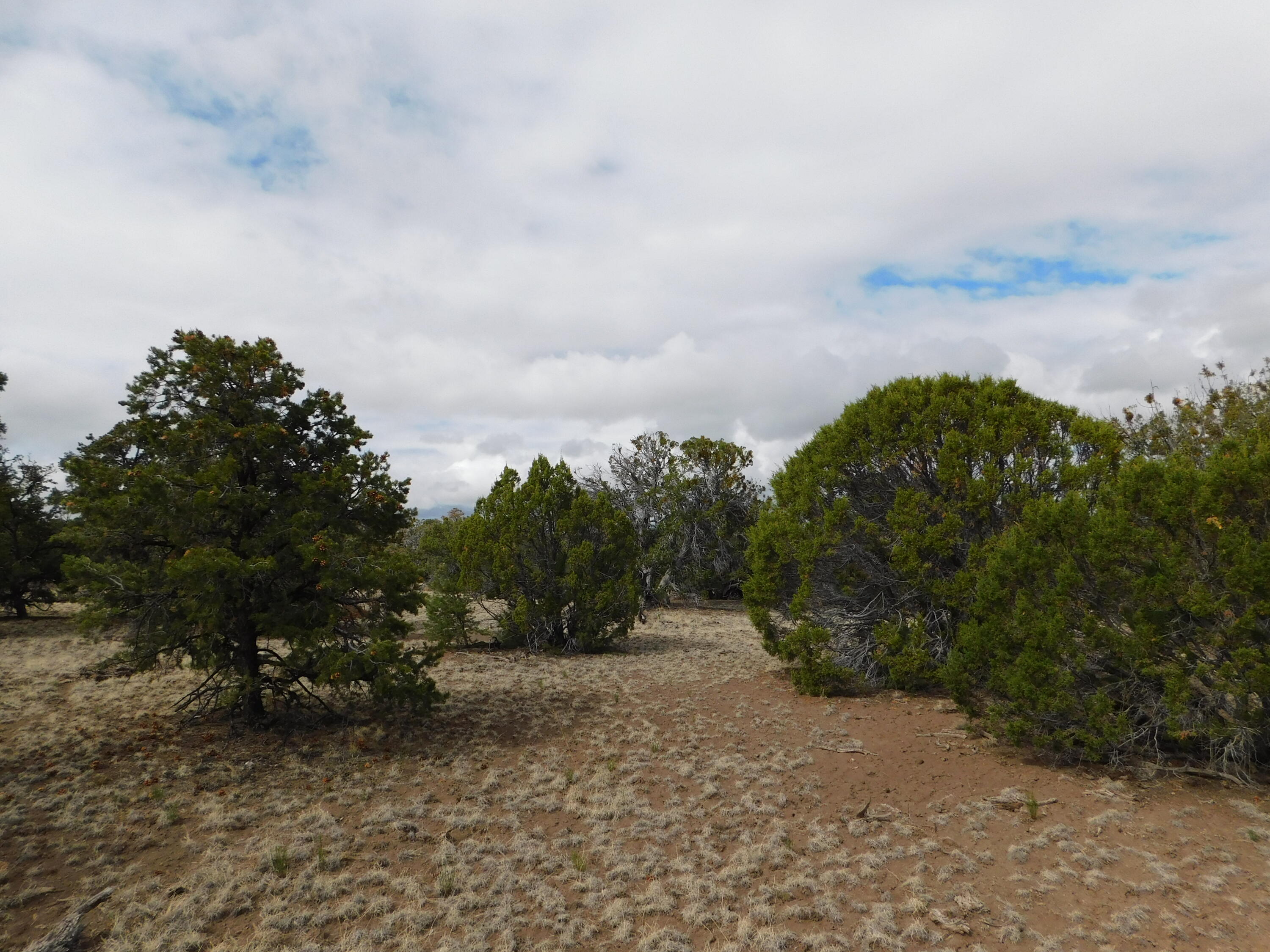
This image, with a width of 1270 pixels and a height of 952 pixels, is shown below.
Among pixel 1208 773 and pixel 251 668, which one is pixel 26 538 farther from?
pixel 1208 773

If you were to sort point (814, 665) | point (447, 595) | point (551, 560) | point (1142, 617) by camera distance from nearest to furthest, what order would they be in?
A: 1. point (1142, 617)
2. point (814, 665)
3. point (447, 595)
4. point (551, 560)

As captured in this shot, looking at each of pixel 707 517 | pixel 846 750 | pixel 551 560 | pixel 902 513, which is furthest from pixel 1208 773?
pixel 707 517

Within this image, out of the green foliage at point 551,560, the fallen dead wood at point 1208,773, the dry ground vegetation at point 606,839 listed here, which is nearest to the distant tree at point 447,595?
the green foliage at point 551,560

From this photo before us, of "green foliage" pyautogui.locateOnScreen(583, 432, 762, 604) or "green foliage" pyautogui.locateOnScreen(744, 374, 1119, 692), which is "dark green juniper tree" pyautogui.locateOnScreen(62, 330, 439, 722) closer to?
"green foliage" pyautogui.locateOnScreen(744, 374, 1119, 692)

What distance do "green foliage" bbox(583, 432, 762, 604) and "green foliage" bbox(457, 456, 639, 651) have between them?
27.1ft

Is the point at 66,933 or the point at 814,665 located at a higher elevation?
the point at 814,665

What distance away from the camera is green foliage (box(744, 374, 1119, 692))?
9641 mm

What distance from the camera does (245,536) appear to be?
7.97 m

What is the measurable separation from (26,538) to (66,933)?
19336 millimetres

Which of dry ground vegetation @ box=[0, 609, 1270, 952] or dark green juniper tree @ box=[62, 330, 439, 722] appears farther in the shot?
dark green juniper tree @ box=[62, 330, 439, 722]

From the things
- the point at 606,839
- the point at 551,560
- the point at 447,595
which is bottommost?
the point at 606,839

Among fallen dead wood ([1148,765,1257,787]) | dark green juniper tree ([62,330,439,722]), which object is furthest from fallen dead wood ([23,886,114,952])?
fallen dead wood ([1148,765,1257,787])

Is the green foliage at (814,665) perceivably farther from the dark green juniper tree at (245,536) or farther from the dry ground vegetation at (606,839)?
the dark green juniper tree at (245,536)

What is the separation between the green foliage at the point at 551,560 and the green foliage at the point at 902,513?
4882mm
